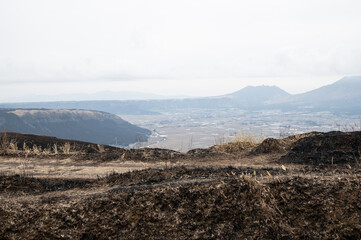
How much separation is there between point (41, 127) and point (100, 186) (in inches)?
3945

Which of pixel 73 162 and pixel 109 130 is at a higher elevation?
pixel 73 162

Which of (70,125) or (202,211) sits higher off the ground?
(202,211)

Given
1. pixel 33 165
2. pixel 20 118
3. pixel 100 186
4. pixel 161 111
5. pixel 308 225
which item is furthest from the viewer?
pixel 161 111

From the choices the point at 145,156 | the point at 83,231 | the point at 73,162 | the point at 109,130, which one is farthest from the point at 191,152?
the point at 109,130

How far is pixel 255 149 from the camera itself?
10.1m

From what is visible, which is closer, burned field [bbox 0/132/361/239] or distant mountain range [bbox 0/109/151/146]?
burned field [bbox 0/132/361/239]

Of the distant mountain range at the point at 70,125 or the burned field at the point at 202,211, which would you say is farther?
the distant mountain range at the point at 70,125

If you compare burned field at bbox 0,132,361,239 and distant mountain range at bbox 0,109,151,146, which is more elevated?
burned field at bbox 0,132,361,239

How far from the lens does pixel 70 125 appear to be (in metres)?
103

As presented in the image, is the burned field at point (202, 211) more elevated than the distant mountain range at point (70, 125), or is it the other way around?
the burned field at point (202, 211)

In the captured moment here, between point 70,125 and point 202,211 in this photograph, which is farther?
point 70,125

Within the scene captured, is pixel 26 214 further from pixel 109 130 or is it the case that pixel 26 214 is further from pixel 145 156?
pixel 109 130

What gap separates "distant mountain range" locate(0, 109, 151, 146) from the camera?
296 feet

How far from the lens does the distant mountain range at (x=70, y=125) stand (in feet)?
296
